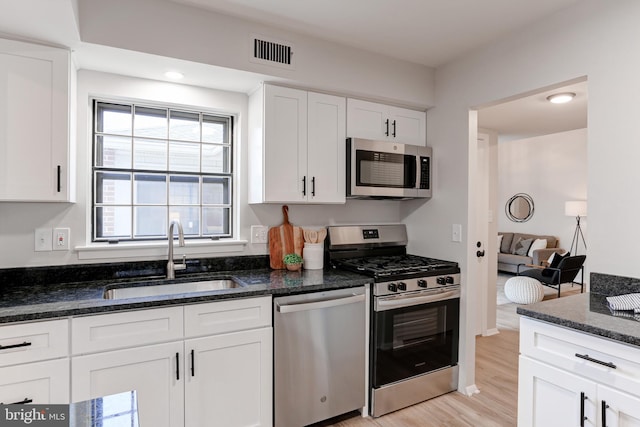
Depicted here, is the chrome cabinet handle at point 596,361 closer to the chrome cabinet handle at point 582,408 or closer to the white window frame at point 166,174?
the chrome cabinet handle at point 582,408

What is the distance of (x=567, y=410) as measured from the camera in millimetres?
1503

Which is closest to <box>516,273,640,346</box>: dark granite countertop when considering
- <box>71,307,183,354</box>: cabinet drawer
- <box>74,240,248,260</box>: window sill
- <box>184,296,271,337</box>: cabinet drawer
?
<box>184,296,271,337</box>: cabinet drawer

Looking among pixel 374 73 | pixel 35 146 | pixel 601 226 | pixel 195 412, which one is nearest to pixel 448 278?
pixel 601 226

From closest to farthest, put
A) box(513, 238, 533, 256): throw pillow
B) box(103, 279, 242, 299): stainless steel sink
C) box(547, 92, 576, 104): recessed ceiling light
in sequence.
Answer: box(103, 279, 242, 299): stainless steel sink < box(547, 92, 576, 104): recessed ceiling light < box(513, 238, 533, 256): throw pillow

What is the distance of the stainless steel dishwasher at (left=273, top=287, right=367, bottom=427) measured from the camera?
6.86ft

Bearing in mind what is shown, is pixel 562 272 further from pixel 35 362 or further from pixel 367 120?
pixel 35 362

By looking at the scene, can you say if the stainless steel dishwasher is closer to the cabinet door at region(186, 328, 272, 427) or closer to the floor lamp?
the cabinet door at region(186, 328, 272, 427)

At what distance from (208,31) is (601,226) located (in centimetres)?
239

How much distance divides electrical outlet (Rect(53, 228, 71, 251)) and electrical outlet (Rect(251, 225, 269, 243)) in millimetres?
1117

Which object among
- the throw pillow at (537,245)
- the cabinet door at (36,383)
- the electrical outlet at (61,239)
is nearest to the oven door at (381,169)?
the electrical outlet at (61,239)

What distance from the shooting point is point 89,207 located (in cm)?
227

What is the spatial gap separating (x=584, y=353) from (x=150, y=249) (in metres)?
2.35

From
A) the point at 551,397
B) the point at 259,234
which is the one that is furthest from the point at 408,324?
the point at 259,234

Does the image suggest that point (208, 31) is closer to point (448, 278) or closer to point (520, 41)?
point (520, 41)
